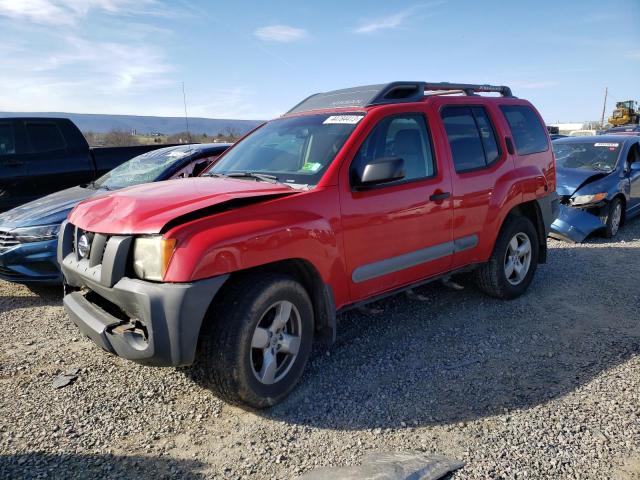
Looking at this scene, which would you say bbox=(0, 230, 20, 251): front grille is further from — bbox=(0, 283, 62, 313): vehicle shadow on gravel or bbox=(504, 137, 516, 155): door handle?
bbox=(504, 137, 516, 155): door handle

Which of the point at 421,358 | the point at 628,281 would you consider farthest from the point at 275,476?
the point at 628,281

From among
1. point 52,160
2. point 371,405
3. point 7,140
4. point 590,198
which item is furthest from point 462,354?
→ point 7,140

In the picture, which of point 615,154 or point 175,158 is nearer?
point 175,158

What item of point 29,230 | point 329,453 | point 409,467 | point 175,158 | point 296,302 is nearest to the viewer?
point 409,467

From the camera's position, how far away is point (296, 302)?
9.99 ft

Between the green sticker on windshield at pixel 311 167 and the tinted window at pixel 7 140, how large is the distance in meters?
5.60

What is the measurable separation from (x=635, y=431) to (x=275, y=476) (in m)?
2.08

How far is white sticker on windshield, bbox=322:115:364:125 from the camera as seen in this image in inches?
142

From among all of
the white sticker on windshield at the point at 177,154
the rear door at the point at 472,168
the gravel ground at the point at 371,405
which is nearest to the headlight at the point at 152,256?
the gravel ground at the point at 371,405

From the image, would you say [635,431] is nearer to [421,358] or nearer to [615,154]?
[421,358]

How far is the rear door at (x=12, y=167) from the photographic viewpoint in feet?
21.8

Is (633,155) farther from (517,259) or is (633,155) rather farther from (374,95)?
(374,95)

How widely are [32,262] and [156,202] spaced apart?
269 centimetres

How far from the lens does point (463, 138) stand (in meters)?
4.30
